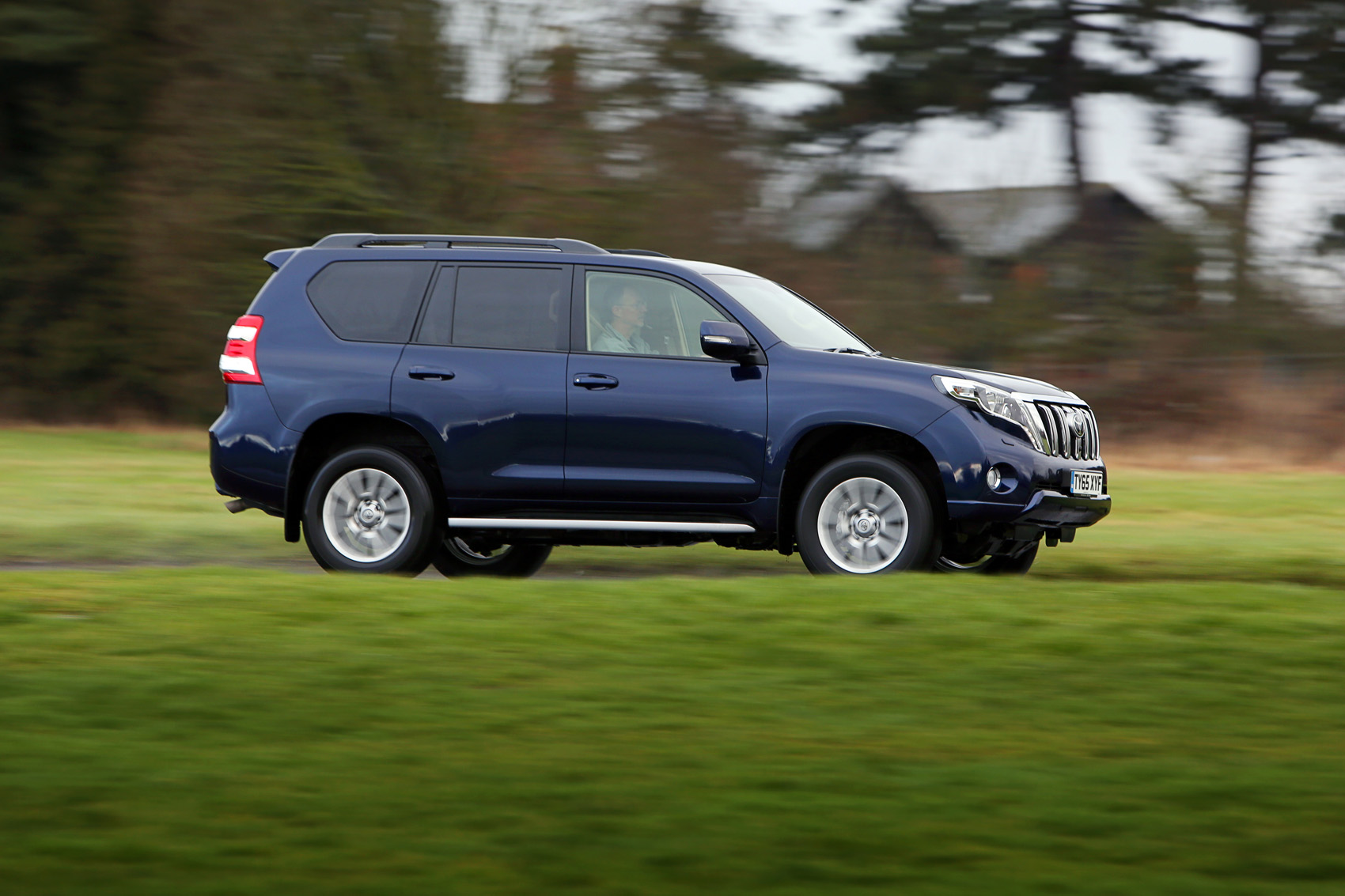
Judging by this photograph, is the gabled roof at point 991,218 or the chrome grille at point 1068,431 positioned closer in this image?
the chrome grille at point 1068,431

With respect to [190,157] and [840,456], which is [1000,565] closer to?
[840,456]

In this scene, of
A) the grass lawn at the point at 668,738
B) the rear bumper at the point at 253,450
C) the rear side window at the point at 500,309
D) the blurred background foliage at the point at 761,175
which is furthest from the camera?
the blurred background foliage at the point at 761,175

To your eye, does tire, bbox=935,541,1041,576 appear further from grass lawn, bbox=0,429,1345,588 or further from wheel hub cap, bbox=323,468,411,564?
wheel hub cap, bbox=323,468,411,564

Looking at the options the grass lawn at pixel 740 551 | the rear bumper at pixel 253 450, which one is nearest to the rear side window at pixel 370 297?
the rear bumper at pixel 253 450

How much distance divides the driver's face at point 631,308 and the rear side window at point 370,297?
111 cm

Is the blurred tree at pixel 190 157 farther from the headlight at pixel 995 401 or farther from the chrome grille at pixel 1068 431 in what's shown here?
the headlight at pixel 995 401

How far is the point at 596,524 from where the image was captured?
9094mm

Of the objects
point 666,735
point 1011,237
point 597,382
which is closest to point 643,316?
point 597,382

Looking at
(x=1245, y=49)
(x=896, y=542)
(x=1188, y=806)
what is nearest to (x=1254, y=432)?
(x=1245, y=49)

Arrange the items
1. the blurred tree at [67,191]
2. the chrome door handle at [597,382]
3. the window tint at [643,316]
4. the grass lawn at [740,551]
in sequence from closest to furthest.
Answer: the chrome door handle at [597,382]
the window tint at [643,316]
the grass lawn at [740,551]
the blurred tree at [67,191]

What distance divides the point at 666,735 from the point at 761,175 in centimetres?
1977

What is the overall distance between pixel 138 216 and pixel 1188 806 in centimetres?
2316

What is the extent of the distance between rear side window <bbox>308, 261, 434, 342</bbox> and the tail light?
381 mm

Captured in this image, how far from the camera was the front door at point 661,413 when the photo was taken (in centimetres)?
893
